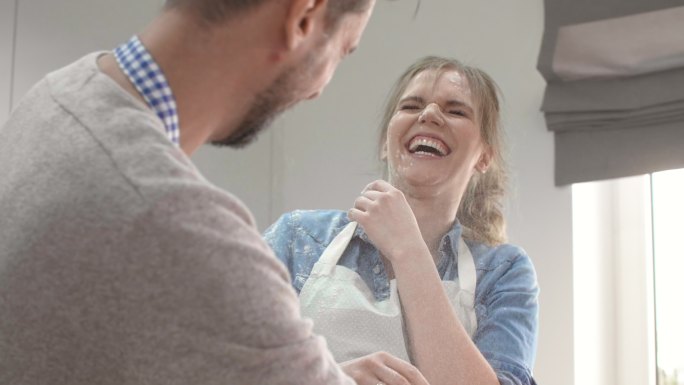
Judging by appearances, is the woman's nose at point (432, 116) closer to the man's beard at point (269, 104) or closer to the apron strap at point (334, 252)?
the apron strap at point (334, 252)

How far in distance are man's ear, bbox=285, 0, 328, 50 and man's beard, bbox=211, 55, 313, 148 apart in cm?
3

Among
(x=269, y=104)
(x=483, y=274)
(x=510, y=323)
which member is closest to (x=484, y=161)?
(x=483, y=274)

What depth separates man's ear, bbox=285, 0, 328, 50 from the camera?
0.79 meters

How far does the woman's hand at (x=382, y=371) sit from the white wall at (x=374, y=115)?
2.88 feet

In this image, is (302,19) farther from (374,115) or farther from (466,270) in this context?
(374,115)

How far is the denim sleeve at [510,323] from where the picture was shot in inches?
58.1

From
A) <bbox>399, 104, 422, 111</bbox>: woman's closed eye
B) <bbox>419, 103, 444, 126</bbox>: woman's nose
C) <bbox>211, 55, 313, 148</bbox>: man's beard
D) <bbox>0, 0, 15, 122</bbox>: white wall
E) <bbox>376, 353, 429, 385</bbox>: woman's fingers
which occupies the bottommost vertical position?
<bbox>376, 353, 429, 385</bbox>: woman's fingers

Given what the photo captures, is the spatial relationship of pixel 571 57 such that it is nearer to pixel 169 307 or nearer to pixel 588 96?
pixel 588 96

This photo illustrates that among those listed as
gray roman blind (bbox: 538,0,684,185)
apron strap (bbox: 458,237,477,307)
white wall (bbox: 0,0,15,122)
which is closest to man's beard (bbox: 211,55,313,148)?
apron strap (bbox: 458,237,477,307)

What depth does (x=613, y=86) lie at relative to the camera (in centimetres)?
212

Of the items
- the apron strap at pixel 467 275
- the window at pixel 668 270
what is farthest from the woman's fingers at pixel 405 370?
the window at pixel 668 270

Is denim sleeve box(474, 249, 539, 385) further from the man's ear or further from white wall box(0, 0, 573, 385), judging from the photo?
the man's ear

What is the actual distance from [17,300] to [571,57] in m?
1.68

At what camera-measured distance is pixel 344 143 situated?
2.44 metres
